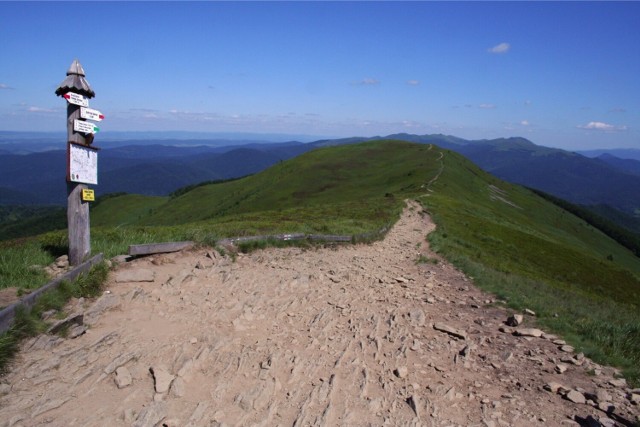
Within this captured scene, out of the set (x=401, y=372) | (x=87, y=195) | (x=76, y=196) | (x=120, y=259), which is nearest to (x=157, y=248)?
(x=120, y=259)

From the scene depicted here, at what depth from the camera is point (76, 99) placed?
10367mm

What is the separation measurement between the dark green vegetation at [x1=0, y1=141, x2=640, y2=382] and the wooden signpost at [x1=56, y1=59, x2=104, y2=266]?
131 cm

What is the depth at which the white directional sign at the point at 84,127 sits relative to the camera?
10375 mm

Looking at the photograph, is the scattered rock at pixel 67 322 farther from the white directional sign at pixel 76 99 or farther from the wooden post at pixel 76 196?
the white directional sign at pixel 76 99

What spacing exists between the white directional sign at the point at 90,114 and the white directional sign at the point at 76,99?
0.14 metres

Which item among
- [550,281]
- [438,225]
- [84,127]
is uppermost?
[84,127]

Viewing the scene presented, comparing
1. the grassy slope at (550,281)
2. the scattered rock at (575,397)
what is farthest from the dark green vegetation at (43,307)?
the grassy slope at (550,281)

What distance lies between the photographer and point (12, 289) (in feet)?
28.2

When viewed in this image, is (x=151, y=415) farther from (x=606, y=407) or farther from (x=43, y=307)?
(x=606, y=407)

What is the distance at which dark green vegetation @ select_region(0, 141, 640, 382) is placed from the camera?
40.1ft

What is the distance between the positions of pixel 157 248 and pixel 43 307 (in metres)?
4.56

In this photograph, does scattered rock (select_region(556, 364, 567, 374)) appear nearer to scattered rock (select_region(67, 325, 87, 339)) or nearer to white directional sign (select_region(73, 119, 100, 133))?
scattered rock (select_region(67, 325, 87, 339))

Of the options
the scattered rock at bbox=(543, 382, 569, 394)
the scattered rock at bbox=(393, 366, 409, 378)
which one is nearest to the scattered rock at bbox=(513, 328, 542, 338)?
the scattered rock at bbox=(543, 382, 569, 394)

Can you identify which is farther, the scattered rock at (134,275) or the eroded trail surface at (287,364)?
the scattered rock at (134,275)
